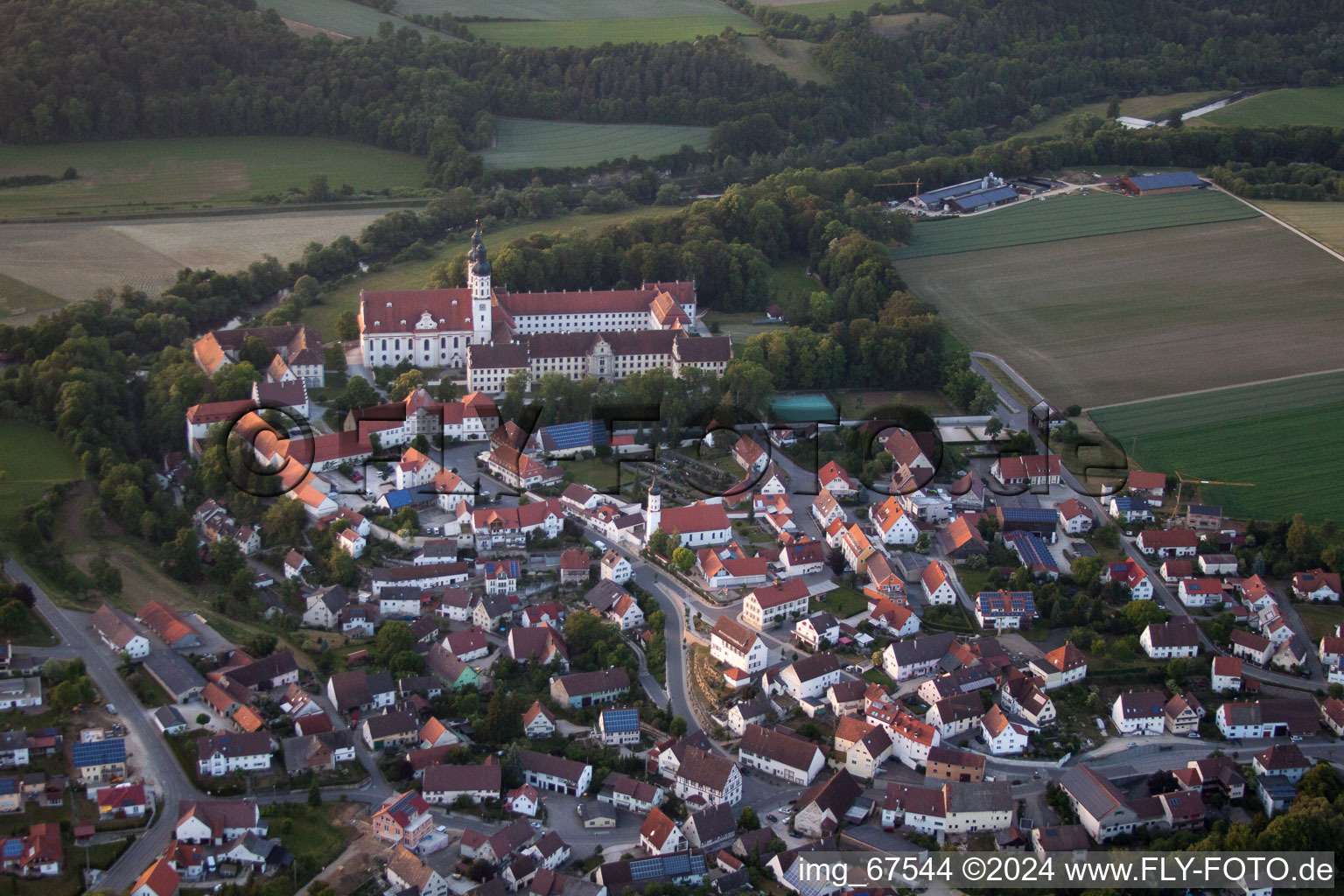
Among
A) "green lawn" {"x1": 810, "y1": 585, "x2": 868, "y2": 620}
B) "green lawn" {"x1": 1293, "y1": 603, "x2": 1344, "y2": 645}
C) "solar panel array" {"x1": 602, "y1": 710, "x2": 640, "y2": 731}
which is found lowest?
"solar panel array" {"x1": 602, "y1": 710, "x2": 640, "y2": 731}

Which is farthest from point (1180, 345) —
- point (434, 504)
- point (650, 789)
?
point (650, 789)

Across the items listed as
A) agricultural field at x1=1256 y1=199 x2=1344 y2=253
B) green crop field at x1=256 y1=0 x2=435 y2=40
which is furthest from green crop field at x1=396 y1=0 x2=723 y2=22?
agricultural field at x1=1256 y1=199 x2=1344 y2=253

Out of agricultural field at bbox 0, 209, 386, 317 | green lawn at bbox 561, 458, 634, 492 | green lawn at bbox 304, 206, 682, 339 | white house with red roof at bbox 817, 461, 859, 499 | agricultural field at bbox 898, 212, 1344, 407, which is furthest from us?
agricultural field at bbox 0, 209, 386, 317

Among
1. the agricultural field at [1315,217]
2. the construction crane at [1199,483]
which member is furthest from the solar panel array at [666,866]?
the agricultural field at [1315,217]

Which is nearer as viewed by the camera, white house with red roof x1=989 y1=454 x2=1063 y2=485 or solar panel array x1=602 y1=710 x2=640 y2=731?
solar panel array x1=602 y1=710 x2=640 y2=731

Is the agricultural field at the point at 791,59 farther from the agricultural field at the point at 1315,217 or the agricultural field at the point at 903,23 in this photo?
the agricultural field at the point at 1315,217

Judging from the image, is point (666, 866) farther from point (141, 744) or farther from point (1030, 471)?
point (1030, 471)

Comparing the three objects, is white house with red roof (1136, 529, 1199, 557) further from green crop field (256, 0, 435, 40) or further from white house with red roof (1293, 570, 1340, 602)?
green crop field (256, 0, 435, 40)

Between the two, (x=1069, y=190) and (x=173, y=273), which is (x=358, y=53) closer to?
(x=173, y=273)
